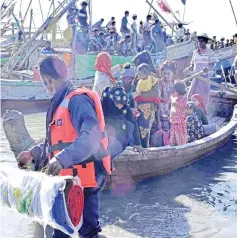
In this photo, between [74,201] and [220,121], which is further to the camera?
[220,121]

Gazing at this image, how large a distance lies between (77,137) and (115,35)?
15.7m

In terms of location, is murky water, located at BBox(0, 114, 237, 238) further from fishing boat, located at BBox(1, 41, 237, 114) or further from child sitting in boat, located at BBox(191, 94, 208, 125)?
fishing boat, located at BBox(1, 41, 237, 114)

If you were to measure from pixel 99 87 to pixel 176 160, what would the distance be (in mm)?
1827

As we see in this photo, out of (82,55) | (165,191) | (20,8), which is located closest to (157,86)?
(165,191)

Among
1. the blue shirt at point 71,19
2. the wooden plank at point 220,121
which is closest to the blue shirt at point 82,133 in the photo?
the wooden plank at point 220,121

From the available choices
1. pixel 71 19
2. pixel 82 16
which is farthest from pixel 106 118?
pixel 82 16

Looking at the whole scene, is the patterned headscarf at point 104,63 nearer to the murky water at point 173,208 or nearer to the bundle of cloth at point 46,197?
the murky water at point 173,208

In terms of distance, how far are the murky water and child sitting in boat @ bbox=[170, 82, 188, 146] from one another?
63 cm

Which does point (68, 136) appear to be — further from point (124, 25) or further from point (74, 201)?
point (124, 25)

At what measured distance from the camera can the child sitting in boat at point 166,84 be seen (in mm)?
7070

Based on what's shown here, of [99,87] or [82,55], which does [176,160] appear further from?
[82,55]

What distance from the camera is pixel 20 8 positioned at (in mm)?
17391

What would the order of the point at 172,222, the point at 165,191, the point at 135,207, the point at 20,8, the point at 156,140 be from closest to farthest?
the point at 172,222 < the point at 135,207 < the point at 165,191 < the point at 156,140 < the point at 20,8

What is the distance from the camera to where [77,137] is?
3.07 m
